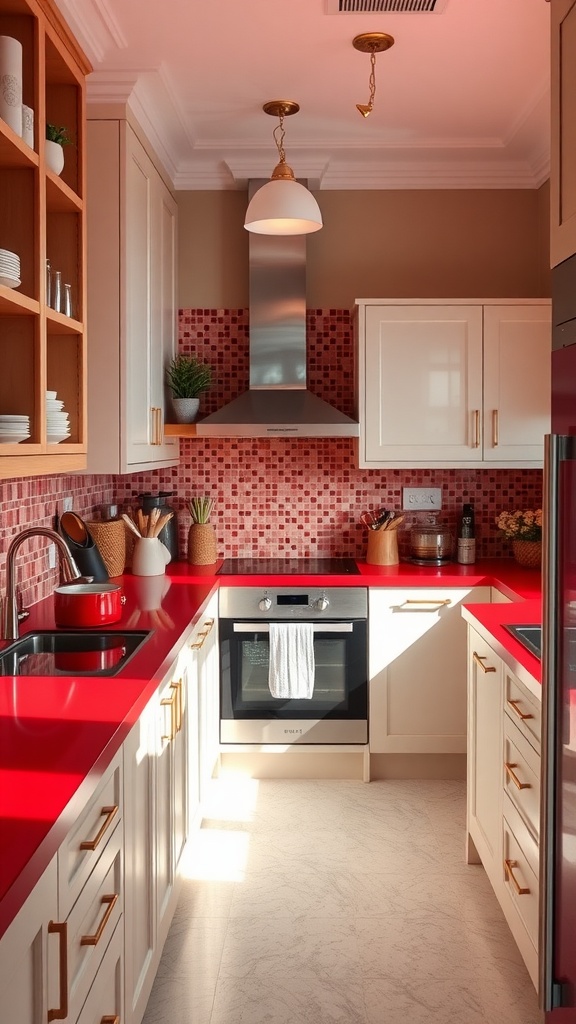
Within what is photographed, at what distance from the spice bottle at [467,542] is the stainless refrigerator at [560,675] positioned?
2.46 meters

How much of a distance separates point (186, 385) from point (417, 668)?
156 cm

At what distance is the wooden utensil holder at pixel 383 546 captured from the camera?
3941 millimetres

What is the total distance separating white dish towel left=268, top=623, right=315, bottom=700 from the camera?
3.61 metres

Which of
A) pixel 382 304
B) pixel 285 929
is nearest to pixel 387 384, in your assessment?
pixel 382 304

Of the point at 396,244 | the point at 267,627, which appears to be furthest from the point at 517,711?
the point at 396,244

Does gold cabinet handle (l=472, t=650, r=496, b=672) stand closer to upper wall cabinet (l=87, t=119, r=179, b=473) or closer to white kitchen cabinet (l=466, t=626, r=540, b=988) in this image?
white kitchen cabinet (l=466, t=626, r=540, b=988)

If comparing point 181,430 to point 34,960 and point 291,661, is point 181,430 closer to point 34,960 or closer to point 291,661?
point 291,661

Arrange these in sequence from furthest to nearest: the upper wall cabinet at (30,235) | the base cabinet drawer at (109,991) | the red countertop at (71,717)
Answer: the upper wall cabinet at (30,235) < the base cabinet drawer at (109,991) < the red countertop at (71,717)

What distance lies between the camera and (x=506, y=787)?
7.77 ft

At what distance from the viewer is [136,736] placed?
195cm

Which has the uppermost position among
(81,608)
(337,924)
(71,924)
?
(81,608)

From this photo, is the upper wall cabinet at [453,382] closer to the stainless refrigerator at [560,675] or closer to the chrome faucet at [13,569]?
the chrome faucet at [13,569]

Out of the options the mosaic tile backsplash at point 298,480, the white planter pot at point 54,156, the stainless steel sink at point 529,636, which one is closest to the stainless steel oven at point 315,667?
the mosaic tile backsplash at point 298,480

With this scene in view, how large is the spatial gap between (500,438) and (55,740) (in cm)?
267
